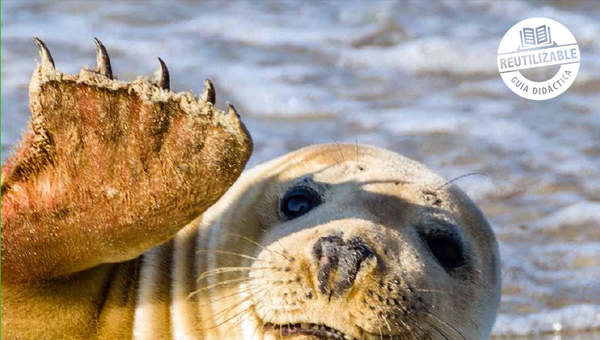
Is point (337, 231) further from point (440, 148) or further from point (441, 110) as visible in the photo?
point (441, 110)

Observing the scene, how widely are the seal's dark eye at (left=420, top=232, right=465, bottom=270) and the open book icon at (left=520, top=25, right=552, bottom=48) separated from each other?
308cm

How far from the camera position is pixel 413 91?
8.67 meters

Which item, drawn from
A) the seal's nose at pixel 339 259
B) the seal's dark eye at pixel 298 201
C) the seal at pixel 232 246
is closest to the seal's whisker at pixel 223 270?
the seal at pixel 232 246

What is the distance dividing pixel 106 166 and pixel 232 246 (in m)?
0.83

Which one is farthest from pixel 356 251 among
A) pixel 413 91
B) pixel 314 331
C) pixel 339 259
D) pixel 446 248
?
pixel 413 91

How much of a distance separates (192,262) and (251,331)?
1.71 feet

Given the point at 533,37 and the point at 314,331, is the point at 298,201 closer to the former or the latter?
the point at 314,331

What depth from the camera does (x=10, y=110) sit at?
722 cm

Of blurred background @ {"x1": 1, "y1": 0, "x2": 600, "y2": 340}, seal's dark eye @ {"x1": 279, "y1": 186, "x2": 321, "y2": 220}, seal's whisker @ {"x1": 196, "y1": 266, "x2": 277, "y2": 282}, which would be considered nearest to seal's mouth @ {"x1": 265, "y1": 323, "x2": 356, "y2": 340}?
seal's whisker @ {"x1": 196, "y1": 266, "x2": 277, "y2": 282}

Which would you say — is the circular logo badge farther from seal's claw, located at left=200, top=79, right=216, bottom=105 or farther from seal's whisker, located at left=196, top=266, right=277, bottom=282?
seal's claw, located at left=200, top=79, right=216, bottom=105

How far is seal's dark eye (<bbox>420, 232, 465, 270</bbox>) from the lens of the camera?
161 inches

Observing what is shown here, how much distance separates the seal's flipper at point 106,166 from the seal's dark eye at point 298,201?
2.22ft

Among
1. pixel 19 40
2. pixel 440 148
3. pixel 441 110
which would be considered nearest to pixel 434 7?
pixel 441 110

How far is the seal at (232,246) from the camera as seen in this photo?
342 cm
